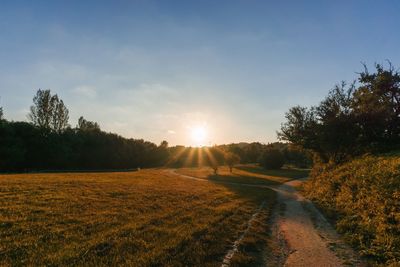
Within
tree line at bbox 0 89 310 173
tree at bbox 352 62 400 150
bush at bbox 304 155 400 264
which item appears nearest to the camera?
bush at bbox 304 155 400 264

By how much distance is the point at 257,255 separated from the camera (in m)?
11.0

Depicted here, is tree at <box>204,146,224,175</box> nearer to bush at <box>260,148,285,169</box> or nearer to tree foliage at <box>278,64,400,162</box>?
bush at <box>260,148,285,169</box>

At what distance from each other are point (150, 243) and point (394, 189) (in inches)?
489

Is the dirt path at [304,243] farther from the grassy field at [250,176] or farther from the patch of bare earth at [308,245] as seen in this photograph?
the grassy field at [250,176]

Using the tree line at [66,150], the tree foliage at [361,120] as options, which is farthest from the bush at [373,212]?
the tree line at [66,150]

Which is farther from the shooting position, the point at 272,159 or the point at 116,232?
the point at 272,159

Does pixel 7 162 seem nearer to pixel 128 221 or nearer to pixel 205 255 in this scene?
pixel 128 221

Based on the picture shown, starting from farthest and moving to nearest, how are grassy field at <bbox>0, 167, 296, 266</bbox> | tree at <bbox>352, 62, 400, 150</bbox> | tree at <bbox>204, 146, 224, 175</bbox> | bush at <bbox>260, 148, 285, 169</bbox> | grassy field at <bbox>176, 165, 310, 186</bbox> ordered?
1. bush at <bbox>260, 148, 285, 169</bbox>
2. tree at <bbox>204, 146, 224, 175</bbox>
3. grassy field at <bbox>176, 165, 310, 186</bbox>
4. tree at <bbox>352, 62, 400, 150</bbox>
5. grassy field at <bbox>0, 167, 296, 266</bbox>

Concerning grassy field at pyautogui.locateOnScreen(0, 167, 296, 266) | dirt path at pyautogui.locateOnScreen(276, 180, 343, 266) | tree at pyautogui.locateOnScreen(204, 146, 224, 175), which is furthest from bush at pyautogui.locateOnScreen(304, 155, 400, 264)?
tree at pyautogui.locateOnScreen(204, 146, 224, 175)

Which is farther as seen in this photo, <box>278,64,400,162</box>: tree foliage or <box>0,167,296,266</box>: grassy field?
<box>278,64,400,162</box>: tree foliage

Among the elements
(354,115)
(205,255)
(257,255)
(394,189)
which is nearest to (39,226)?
(205,255)

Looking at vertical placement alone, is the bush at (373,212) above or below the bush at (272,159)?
below

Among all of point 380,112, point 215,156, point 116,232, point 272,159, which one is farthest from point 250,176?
point 116,232

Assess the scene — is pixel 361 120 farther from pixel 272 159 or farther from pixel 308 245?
pixel 272 159
